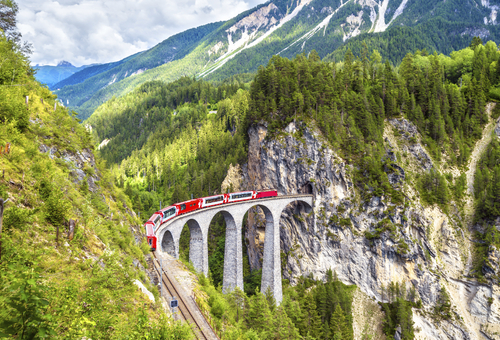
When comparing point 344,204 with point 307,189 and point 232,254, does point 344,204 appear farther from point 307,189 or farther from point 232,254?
point 232,254

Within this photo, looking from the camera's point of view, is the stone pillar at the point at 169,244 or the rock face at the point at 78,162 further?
the stone pillar at the point at 169,244

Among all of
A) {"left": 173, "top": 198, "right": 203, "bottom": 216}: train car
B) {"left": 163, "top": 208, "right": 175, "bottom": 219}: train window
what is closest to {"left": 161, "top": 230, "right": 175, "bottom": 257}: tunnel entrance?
{"left": 163, "top": 208, "right": 175, "bottom": 219}: train window

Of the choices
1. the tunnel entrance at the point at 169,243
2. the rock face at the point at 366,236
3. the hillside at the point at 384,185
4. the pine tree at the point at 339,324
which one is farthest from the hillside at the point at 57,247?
the rock face at the point at 366,236

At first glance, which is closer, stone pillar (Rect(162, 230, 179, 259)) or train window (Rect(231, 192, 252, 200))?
stone pillar (Rect(162, 230, 179, 259))

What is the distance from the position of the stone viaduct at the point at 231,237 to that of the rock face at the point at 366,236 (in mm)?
5018

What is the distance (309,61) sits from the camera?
225ft

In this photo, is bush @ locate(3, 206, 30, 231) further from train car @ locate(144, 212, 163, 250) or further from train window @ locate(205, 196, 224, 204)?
train window @ locate(205, 196, 224, 204)

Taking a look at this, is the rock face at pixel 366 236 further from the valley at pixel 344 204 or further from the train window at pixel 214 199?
the train window at pixel 214 199

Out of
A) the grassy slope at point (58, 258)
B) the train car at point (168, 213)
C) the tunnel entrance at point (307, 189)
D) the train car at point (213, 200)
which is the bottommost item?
the grassy slope at point (58, 258)

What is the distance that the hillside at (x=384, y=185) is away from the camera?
4759 centimetres

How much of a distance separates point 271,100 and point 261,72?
892 centimetres

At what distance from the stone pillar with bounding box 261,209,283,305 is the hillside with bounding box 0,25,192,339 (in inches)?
1240

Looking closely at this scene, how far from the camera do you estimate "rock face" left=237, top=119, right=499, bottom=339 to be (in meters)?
47.4

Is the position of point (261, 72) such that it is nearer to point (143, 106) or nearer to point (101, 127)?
point (143, 106)
